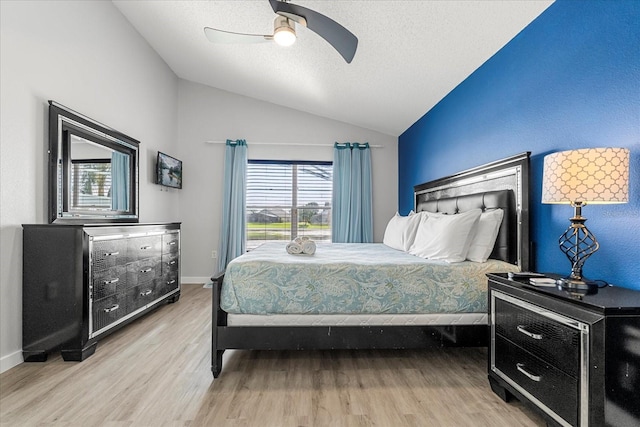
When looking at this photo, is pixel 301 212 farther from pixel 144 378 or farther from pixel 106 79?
pixel 144 378

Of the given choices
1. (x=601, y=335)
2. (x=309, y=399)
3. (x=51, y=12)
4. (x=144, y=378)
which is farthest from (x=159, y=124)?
(x=601, y=335)

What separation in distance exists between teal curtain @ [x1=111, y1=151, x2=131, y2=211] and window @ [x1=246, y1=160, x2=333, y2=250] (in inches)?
73.7

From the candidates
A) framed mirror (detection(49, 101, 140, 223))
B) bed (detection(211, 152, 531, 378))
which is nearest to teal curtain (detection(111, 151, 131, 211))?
framed mirror (detection(49, 101, 140, 223))

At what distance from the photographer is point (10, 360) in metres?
2.07

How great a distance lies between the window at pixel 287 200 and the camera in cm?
508

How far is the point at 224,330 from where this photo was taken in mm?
1959

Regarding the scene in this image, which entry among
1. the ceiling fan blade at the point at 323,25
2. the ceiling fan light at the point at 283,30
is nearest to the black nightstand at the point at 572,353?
the ceiling fan blade at the point at 323,25

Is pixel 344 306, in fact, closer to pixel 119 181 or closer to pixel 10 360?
pixel 10 360

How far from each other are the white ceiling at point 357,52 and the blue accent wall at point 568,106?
0.21 metres

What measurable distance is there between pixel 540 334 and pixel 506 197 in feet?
3.68

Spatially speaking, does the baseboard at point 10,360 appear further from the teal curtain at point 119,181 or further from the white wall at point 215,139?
the white wall at point 215,139

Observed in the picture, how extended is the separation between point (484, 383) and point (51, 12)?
405 cm

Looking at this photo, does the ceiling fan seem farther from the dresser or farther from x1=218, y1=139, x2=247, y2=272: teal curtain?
x1=218, y1=139, x2=247, y2=272: teal curtain

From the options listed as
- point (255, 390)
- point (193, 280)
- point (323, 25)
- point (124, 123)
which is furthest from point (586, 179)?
point (193, 280)
